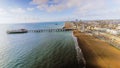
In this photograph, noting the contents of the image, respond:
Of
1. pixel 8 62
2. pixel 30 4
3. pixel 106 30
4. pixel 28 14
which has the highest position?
pixel 30 4

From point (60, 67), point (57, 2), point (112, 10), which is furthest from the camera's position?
point (57, 2)

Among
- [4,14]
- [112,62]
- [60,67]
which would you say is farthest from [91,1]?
[4,14]

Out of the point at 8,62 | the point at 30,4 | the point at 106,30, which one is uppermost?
the point at 30,4

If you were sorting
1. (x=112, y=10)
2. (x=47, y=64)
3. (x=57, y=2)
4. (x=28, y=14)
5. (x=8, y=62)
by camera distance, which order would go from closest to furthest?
(x=47, y=64) → (x=8, y=62) → (x=112, y=10) → (x=57, y=2) → (x=28, y=14)

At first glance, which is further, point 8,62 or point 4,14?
point 4,14

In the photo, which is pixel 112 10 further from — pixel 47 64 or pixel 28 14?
pixel 28 14

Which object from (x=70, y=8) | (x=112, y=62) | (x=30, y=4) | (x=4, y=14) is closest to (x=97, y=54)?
(x=112, y=62)

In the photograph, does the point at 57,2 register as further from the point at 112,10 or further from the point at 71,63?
the point at 71,63

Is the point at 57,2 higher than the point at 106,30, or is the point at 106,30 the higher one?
the point at 57,2

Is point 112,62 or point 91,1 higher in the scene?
point 91,1
